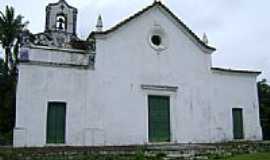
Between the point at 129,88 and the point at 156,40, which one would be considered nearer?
the point at 129,88

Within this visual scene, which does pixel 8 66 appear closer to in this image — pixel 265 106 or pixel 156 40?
pixel 156 40

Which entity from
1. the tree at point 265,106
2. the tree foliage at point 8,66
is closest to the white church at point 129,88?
the tree at point 265,106

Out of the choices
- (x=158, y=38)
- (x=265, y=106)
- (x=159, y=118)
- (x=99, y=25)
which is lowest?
(x=159, y=118)

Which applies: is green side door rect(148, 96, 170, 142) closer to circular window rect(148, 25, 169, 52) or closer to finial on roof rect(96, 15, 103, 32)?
circular window rect(148, 25, 169, 52)

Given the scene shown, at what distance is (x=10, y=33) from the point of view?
33.0m

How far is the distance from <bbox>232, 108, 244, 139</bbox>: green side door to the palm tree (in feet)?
67.8

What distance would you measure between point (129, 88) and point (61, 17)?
6221 millimetres

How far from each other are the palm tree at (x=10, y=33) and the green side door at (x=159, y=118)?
1806 cm

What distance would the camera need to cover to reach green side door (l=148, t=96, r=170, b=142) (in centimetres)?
1790

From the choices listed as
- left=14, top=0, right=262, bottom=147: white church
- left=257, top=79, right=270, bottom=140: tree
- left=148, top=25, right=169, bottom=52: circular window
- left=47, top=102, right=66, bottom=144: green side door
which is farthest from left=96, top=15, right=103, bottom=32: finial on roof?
left=257, top=79, right=270, bottom=140: tree

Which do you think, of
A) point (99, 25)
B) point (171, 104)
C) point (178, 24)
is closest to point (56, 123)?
point (99, 25)

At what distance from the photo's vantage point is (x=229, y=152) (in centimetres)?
1500

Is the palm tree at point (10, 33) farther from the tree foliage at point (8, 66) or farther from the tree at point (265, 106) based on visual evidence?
the tree at point (265, 106)

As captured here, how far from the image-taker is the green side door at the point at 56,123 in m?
15.8
